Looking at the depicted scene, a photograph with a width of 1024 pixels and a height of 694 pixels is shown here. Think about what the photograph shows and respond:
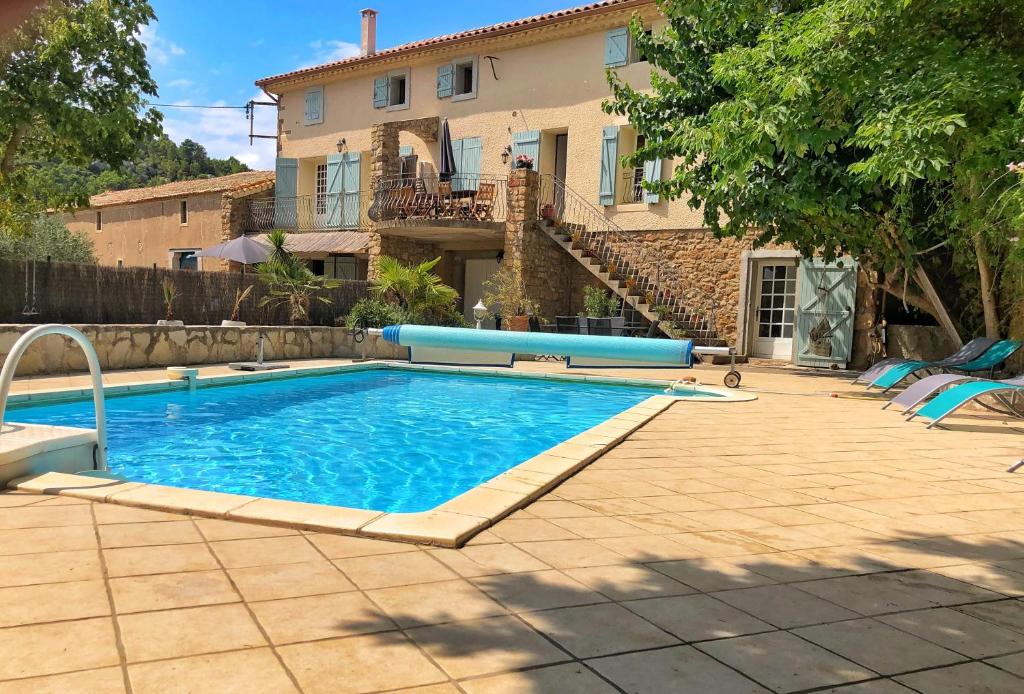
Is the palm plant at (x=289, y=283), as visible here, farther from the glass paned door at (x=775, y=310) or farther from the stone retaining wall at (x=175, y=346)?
the glass paned door at (x=775, y=310)

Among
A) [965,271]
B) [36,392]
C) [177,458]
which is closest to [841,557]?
[177,458]

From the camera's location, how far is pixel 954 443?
241 inches

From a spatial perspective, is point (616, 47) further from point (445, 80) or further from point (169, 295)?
point (169, 295)

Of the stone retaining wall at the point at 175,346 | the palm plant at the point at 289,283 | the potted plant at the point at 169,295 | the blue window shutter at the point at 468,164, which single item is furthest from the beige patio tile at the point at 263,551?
the blue window shutter at the point at 468,164

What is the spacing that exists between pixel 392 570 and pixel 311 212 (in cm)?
1986

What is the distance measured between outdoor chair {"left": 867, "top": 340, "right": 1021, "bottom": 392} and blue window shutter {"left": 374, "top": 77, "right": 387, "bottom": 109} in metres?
14.8

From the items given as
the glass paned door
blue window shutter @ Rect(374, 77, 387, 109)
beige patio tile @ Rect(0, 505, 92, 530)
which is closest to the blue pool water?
beige patio tile @ Rect(0, 505, 92, 530)

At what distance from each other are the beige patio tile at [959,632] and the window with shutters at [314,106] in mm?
20980

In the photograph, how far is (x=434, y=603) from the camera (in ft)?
7.54

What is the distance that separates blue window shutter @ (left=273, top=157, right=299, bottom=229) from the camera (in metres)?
21.3

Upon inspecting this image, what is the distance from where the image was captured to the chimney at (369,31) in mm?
20453

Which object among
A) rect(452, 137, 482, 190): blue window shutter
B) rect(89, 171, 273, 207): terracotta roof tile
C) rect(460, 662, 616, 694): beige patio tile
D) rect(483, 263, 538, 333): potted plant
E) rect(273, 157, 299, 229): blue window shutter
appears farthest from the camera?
rect(89, 171, 273, 207): terracotta roof tile

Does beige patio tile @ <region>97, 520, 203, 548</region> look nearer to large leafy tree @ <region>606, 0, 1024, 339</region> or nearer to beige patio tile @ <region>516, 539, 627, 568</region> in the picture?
beige patio tile @ <region>516, 539, 627, 568</region>

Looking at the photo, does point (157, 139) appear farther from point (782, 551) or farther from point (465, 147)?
point (782, 551)
